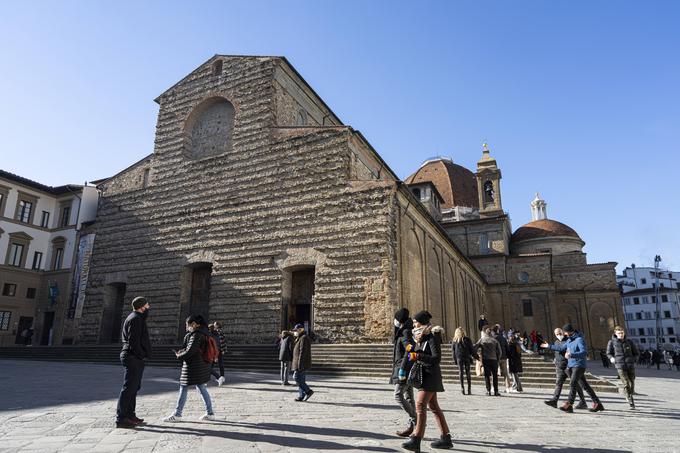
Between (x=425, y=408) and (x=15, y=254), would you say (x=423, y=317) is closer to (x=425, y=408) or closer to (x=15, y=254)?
(x=425, y=408)

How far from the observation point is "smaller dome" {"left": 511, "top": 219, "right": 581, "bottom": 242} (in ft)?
143

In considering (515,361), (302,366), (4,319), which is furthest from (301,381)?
(4,319)

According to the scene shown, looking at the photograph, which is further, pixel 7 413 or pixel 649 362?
pixel 649 362

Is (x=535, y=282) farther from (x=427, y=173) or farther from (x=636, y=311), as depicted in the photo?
(x=636, y=311)

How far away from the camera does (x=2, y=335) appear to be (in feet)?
80.9

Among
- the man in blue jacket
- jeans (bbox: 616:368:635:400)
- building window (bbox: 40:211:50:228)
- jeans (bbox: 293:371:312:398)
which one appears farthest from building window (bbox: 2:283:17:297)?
jeans (bbox: 616:368:635:400)

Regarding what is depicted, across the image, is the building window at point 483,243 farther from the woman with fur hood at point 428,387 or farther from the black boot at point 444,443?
the black boot at point 444,443

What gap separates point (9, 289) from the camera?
25484 mm

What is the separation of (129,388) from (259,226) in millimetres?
13286

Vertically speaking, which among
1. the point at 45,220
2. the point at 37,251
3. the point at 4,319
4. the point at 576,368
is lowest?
the point at 576,368

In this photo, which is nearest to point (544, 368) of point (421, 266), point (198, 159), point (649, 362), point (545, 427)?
point (545, 427)

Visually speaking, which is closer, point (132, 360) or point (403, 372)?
point (403, 372)

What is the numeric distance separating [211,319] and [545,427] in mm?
14948

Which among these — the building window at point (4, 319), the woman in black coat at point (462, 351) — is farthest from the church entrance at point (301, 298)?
the building window at point (4, 319)
